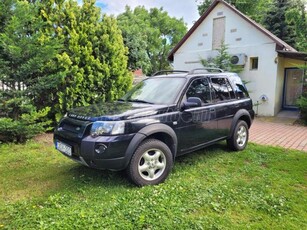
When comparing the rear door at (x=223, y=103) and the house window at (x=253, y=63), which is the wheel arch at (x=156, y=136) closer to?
the rear door at (x=223, y=103)

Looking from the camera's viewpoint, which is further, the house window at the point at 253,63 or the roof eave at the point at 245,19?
the house window at the point at 253,63

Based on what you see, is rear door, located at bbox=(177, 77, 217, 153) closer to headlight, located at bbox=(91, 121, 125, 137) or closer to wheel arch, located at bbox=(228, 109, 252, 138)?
wheel arch, located at bbox=(228, 109, 252, 138)

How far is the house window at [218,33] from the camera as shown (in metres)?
13.0

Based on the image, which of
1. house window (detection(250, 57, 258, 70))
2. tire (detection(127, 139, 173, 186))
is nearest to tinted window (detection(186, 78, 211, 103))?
tire (detection(127, 139, 173, 186))

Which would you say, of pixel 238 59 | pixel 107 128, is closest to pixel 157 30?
pixel 238 59

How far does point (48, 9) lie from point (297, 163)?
724cm

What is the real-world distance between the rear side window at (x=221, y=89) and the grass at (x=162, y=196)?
49.8 inches

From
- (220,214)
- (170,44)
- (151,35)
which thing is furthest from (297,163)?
(170,44)

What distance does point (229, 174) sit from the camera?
4.24 metres

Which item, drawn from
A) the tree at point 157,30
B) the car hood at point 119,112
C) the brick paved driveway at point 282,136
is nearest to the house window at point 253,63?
the brick paved driveway at point 282,136

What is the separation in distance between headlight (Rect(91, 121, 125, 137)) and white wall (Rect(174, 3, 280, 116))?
1017cm

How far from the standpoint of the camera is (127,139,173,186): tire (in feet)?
11.6

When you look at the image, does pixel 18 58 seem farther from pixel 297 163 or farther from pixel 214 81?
pixel 297 163

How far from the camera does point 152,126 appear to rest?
3678 millimetres
